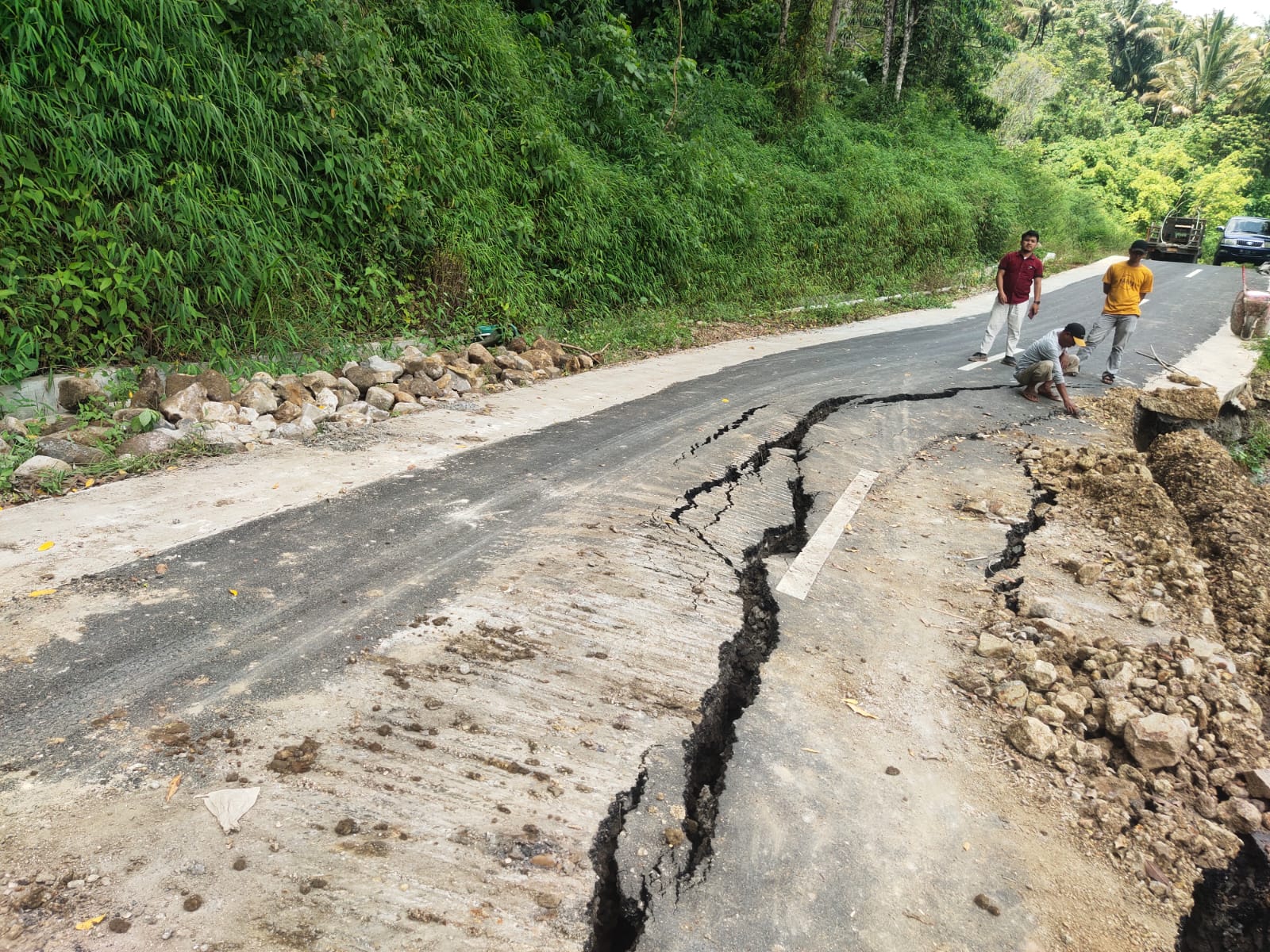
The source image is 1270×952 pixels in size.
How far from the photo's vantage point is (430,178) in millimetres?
7422

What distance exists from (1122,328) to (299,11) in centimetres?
895

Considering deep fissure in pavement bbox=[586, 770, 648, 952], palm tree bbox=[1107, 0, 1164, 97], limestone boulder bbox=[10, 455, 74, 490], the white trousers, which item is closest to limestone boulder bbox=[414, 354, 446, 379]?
limestone boulder bbox=[10, 455, 74, 490]

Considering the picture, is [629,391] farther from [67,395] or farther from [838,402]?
[67,395]

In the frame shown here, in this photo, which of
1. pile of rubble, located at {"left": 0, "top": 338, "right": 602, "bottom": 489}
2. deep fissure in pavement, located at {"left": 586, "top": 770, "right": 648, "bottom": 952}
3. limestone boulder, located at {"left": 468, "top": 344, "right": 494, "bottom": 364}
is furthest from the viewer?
limestone boulder, located at {"left": 468, "top": 344, "right": 494, "bottom": 364}

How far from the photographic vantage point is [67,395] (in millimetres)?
4699

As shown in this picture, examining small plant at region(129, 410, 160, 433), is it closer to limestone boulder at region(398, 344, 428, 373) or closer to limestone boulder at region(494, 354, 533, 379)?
limestone boulder at region(398, 344, 428, 373)

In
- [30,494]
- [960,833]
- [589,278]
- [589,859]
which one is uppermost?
[589,278]

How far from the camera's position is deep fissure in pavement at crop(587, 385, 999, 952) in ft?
5.97

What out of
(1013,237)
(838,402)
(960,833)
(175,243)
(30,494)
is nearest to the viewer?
(960,833)

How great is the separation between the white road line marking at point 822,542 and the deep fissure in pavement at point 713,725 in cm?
8

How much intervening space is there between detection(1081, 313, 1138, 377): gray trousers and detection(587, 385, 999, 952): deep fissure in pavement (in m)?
5.78

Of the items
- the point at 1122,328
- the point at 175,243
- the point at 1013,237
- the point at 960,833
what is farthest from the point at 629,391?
the point at 1013,237

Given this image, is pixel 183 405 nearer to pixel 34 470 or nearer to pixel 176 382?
pixel 176 382

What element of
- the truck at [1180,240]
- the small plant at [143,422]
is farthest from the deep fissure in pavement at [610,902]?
the truck at [1180,240]
